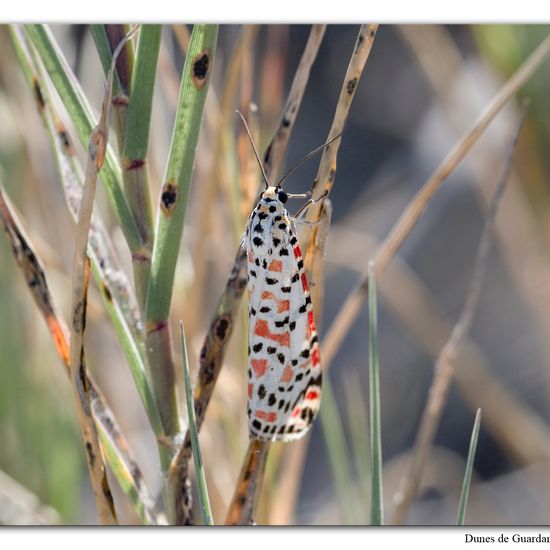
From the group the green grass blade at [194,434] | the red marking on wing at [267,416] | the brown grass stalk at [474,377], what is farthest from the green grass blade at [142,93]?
the brown grass stalk at [474,377]

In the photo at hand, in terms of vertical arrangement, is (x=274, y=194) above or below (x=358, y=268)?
below

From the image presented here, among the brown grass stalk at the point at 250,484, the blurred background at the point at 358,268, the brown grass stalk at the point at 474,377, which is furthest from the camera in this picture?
the brown grass stalk at the point at 474,377

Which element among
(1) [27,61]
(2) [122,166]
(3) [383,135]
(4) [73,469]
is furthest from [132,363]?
(3) [383,135]

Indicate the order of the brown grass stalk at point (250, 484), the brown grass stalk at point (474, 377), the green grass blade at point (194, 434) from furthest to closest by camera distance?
the brown grass stalk at point (474, 377)
the brown grass stalk at point (250, 484)
the green grass blade at point (194, 434)

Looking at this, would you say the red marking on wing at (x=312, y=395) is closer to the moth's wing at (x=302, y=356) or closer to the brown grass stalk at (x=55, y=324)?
the moth's wing at (x=302, y=356)

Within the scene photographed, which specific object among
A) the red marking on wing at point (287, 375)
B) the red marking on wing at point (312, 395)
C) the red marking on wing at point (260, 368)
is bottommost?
the red marking on wing at point (312, 395)

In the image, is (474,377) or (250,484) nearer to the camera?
(250,484)

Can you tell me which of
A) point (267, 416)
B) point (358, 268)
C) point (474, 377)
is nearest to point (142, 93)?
point (267, 416)

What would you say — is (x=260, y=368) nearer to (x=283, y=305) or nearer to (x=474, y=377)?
(x=283, y=305)
